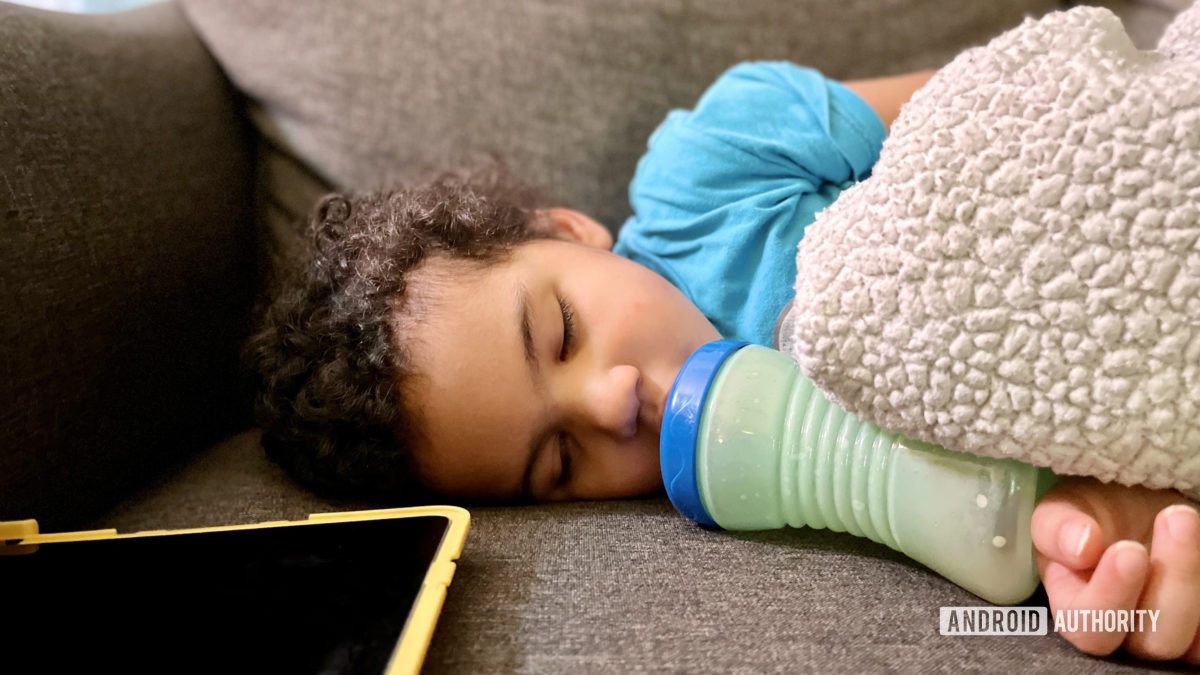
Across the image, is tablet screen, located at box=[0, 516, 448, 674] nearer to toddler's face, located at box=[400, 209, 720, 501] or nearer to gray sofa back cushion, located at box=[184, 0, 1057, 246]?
toddler's face, located at box=[400, 209, 720, 501]

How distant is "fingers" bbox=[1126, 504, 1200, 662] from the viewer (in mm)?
458

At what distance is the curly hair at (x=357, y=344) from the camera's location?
0.76m

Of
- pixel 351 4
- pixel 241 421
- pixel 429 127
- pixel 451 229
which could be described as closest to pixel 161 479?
pixel 241 421

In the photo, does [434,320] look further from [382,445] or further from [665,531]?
[665,531]

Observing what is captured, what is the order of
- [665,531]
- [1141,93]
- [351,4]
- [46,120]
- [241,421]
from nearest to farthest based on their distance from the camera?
[1141,93], [665,531], [46,120], [241,421], [351,4]

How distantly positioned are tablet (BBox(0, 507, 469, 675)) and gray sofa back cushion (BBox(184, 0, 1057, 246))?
23.2 inches

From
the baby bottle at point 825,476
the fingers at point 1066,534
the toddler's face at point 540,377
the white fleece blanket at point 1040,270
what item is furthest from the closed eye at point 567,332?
the fingers at point 1066,534

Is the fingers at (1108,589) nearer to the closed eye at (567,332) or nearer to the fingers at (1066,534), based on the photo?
the fingers at (1066,534)

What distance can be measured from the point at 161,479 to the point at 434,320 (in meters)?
0.35

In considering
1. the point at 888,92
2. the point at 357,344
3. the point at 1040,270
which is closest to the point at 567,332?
the point at 357,344

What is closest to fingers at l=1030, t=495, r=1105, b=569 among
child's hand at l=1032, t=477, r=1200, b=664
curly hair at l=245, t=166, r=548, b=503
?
child's hand at l=1032, t=477, r=1200, b=664

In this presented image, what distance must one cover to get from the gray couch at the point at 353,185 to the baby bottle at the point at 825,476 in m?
0.03

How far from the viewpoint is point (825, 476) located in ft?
1.98

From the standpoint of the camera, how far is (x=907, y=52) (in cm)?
115
